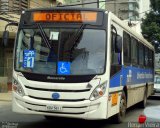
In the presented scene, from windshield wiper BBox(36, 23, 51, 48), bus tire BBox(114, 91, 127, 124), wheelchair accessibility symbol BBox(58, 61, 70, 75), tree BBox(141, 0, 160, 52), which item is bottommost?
bus tire BBox(114, 91, 127, 124)

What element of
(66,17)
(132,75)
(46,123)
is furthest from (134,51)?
(66,17)

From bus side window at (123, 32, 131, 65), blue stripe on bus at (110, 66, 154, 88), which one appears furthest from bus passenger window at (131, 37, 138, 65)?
bus side window at (123, 32, 131, 65)

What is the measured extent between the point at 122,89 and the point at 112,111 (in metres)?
1.46

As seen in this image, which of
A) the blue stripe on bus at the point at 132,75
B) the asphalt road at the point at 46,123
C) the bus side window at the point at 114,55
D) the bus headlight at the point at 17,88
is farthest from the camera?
the asphalt road at the point at 46,123

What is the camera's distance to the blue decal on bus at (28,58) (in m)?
10.4

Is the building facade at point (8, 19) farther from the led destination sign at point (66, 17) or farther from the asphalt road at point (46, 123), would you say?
the led destination sign at point (66, 17)

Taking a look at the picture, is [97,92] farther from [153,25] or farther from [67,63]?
[153,25]

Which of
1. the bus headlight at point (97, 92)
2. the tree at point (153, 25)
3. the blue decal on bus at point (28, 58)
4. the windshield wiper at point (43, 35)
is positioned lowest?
the bus headlight at point (97, 92)

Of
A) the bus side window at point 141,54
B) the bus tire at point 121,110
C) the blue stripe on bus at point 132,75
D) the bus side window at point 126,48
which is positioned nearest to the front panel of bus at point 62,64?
the blue stripe on bus at point 132,75

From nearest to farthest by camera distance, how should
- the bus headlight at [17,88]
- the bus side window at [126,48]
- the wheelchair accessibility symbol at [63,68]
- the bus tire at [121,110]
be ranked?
1. the wheelchair accessibility symbol at [63,68]
2. the bus headlight at [17,88]
3. the bus tire at [121,110]
4. the bus side window at [126,48]

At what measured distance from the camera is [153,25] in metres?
34.5

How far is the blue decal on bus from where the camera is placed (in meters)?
10.4

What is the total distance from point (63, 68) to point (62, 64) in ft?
0.32

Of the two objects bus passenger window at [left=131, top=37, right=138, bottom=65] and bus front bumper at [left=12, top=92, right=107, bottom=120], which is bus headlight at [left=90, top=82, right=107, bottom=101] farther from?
bus passenger window at [left=131, top=37, right=138, bottom=65]
